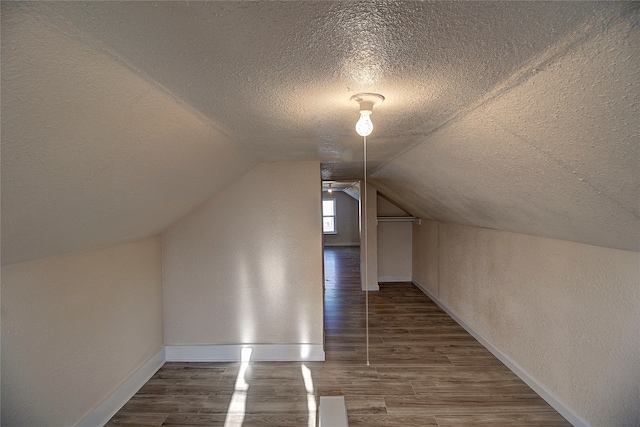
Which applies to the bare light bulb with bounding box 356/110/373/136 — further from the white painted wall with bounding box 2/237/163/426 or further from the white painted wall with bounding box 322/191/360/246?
the white painted wall with bounding box 322/191/360/246

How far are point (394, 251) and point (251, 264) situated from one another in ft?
11.6

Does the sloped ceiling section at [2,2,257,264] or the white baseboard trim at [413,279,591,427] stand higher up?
the sloped ceiling section at [2,2,257,264]

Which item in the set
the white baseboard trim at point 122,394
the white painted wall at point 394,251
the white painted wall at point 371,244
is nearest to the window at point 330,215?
the white painted wall at point 394,251

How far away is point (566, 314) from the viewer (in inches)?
82.3

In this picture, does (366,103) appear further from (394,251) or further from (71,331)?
(394,251)

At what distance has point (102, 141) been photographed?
43.6 inches

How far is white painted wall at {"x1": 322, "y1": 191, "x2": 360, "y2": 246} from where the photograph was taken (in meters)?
10.4

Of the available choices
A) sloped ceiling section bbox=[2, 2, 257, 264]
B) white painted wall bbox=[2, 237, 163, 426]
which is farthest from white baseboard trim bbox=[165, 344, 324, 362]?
sloped ceiling section bbox=[2, 2, 257, 264]

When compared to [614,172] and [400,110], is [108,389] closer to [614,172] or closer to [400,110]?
[400,110]

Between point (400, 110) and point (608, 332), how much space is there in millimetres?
1789

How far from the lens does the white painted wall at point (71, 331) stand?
61.3 inches

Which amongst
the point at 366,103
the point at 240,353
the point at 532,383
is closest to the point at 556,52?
the point at 366,103

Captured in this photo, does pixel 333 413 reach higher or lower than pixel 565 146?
lower

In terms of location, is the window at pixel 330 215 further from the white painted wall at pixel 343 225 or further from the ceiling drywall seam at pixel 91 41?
the ceiling drywall seam at pixel 91 41
